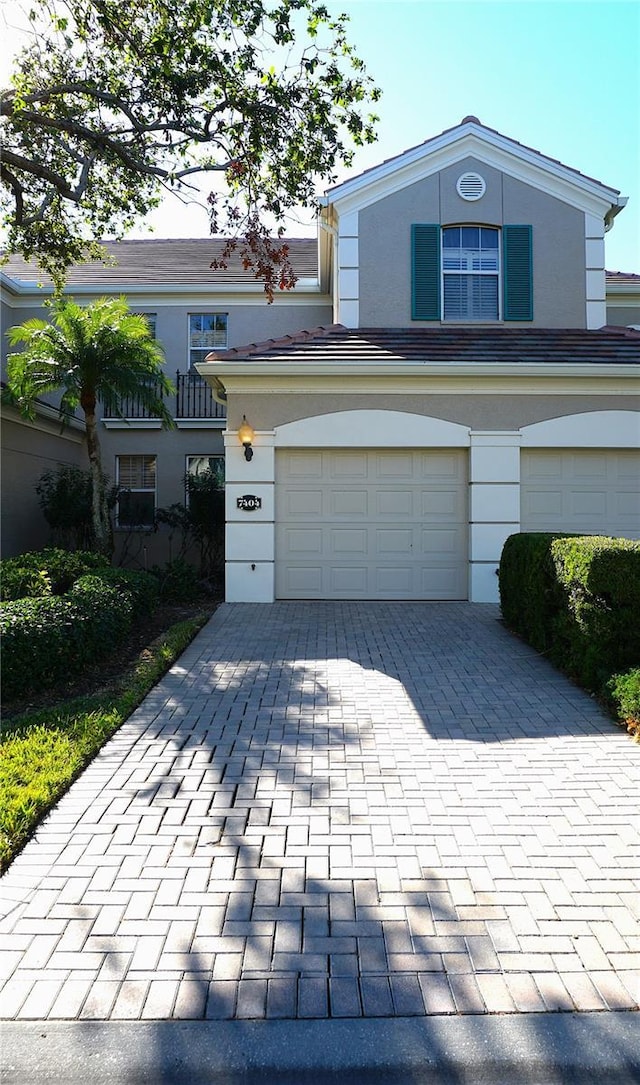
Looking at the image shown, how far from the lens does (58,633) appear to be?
22.7ft

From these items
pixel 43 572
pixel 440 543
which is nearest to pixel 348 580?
pixel 440 543

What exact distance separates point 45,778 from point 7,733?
116 cm

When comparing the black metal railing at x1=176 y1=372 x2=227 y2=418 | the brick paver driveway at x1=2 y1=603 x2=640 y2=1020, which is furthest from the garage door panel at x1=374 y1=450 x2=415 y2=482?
the black metal railing at x1=176 y1=372 x2=227 y2=418

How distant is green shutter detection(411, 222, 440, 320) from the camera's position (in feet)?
41.0

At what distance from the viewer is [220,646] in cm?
845

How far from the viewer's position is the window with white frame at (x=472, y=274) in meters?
12.7

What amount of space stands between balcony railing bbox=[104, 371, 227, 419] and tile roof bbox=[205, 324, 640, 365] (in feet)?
18.1

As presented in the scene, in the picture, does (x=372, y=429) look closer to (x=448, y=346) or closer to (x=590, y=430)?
(x=448, y=346)

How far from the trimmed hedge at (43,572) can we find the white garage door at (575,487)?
6863 mm

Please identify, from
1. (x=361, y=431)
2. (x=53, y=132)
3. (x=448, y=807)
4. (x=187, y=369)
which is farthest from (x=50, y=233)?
(x=448, y=807)

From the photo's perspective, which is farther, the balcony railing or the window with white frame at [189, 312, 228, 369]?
the window with white frame at [189, 312, 228, 369]

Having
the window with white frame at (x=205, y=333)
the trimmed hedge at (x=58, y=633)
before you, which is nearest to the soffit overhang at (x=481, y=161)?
the window with white frame at (x=205, y=333)

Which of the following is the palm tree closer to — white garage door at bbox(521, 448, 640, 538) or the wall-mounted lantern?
the wall-mounted lantern

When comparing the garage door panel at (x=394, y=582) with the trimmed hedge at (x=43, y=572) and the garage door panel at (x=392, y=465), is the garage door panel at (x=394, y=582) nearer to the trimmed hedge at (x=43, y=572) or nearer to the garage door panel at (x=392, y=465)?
the garage door panel at (x=392, y=465)
